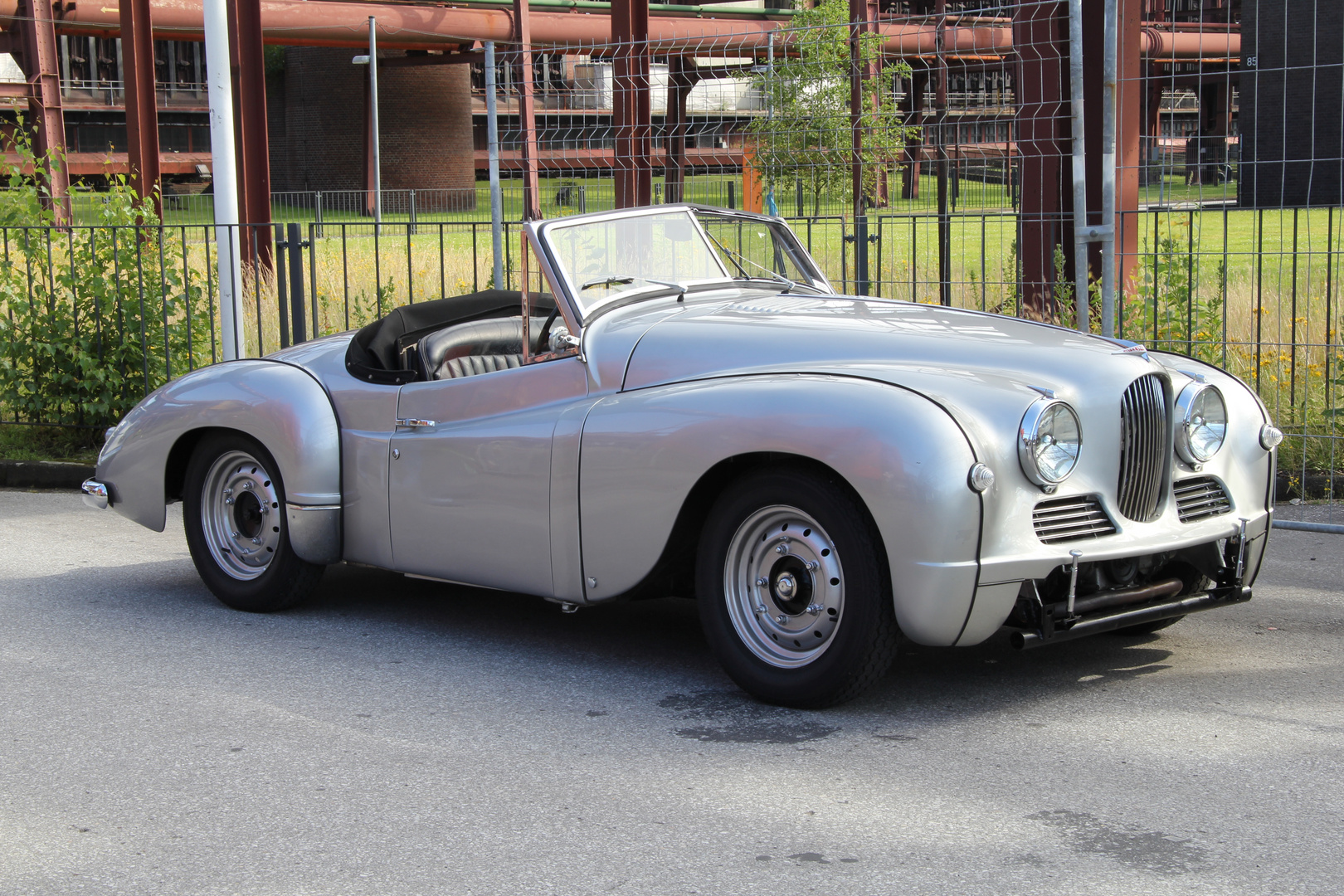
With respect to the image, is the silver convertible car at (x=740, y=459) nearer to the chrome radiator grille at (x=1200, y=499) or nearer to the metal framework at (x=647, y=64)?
the chrome radiator grille at (x=1200, y=499)

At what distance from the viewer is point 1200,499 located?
4605mm

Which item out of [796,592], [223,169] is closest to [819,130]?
[223,169]

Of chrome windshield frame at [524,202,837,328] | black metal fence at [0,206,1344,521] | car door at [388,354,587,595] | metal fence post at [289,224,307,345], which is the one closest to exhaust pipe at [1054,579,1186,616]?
car door at [388,354,587,595]

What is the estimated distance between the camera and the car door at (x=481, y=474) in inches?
194

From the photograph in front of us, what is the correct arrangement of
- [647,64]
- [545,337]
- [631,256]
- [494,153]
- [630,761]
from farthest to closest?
1. [647,64]
2. [494,153]
3. [631,256]
4. [545,337]
5. [630,761]

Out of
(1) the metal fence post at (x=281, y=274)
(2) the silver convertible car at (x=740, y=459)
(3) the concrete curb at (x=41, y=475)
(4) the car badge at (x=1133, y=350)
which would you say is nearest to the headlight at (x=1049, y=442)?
(2) the silver convertible car at (x=740, y=459)

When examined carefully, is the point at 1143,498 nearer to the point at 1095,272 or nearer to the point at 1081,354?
the point at 1081,354

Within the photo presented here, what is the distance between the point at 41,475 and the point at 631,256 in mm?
5492

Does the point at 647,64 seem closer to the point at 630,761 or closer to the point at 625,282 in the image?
the point at 625,282

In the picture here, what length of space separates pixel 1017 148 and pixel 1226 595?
504 cm

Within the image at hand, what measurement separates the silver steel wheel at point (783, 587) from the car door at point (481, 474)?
80cm

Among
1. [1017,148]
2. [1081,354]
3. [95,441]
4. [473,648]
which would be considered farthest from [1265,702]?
[95,441]

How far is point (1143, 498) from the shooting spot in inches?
174

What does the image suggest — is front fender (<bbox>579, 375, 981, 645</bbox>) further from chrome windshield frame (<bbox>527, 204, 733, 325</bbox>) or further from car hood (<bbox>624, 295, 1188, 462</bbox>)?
chrome windshield frame (<bbox>527, 204, 733, 325</bbox>)
